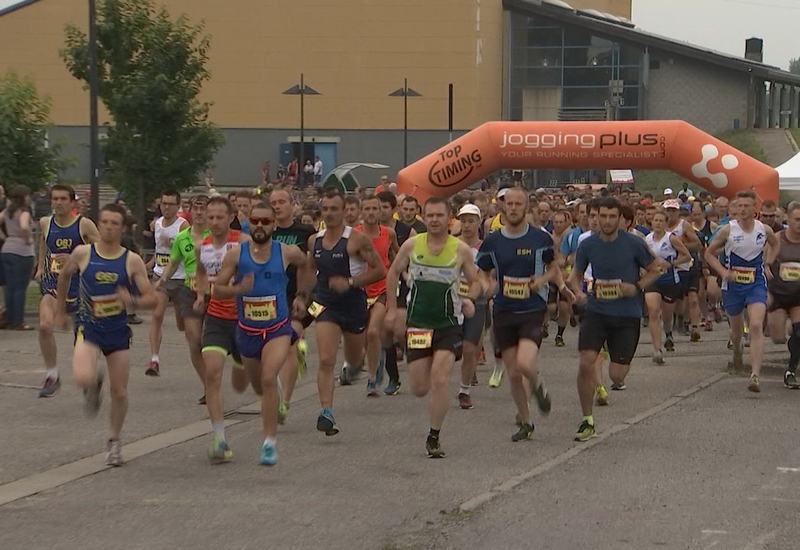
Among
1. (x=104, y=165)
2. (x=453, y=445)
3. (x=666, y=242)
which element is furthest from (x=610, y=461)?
(x=104, y=165)

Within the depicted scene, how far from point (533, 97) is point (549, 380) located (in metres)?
50.1

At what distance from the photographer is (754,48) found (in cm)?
7750

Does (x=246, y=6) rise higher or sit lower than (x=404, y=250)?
higher

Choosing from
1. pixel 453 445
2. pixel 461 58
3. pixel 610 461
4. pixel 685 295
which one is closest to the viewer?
pixel 610 461

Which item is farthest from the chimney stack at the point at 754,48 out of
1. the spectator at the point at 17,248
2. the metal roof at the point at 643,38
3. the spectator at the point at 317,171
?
the spectator at the point at 17,248

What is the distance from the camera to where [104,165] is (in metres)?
28.9

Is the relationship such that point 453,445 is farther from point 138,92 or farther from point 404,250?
point 138,92

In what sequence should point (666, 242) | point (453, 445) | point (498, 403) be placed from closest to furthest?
point (453, 445) < point (498, 403) < point (666, 242)

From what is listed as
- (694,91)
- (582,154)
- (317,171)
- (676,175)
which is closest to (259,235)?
(582,154)

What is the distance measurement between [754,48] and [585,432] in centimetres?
7123

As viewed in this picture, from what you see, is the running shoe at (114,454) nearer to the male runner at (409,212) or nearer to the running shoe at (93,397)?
the running shoe at (93,397)

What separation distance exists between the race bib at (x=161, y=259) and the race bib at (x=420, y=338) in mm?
5891

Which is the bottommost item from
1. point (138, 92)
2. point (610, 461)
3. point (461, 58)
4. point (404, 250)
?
point (610, 461)

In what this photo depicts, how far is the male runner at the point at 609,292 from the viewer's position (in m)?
10.4
